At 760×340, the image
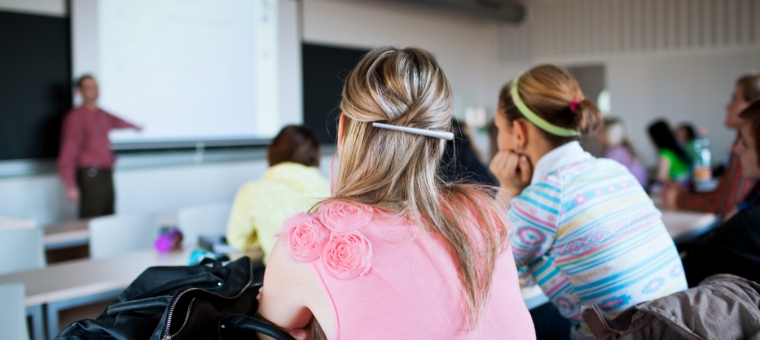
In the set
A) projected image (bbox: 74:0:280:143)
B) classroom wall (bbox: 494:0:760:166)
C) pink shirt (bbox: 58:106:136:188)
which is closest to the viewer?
pink shirt (bbox: 58:106:136:188)

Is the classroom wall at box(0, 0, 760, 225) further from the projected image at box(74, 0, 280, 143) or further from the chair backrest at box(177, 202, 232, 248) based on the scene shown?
the chair backrest at box(177, 202, 232, 248)

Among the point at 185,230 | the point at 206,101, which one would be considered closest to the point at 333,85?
the point at 206,101

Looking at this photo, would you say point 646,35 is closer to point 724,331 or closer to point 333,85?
point 333,85

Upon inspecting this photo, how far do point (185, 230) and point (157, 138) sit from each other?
2.16 metres

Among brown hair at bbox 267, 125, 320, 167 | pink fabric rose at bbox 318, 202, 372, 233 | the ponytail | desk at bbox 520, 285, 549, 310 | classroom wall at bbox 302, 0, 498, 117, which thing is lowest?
desk at bbox 520, 285, 549, 310

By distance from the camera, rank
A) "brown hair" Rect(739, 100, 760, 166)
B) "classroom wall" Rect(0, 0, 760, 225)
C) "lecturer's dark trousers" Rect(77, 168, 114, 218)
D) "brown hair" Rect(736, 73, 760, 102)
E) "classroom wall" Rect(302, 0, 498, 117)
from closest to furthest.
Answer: "brown hair" Rect(739, 100, 760, 166) → "brown hair" Rect(736, 73, 760, 102) → "lecturer's dark trousers" Rect(77, 168, 114, 218) → "classroom wall" Rect(0, 0, 760, 225) → "classroom wall" Rect(302, 0, 498, 117)

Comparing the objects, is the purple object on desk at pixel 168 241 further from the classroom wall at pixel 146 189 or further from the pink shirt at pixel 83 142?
the pink shirt at pixel 83 142

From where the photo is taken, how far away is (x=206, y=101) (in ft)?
18.7

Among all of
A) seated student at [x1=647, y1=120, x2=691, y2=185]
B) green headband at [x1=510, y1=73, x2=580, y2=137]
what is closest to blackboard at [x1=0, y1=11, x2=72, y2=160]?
green headband at [x1=510, y1=73, x2=580, y2=137]

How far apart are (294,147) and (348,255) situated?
181 centimetres

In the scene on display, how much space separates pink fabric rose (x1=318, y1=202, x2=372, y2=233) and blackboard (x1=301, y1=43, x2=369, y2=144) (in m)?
5.59

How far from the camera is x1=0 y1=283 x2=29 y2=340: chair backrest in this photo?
5.16ft

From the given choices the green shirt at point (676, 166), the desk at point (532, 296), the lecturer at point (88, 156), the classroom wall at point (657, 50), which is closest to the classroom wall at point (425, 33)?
the classroom wall at point (657, 50)

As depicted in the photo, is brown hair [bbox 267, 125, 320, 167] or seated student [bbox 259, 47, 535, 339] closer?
seated student [bbox 259, 47, 535, 339]
